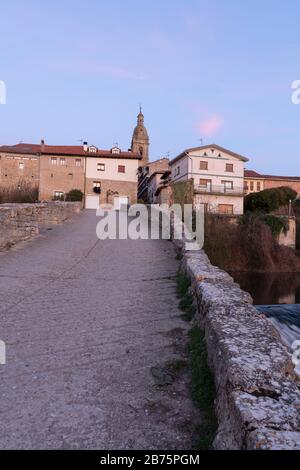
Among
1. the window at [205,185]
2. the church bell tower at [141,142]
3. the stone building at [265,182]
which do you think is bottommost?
the window at [205,185]

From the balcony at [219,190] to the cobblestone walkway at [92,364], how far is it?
3660 centimetres

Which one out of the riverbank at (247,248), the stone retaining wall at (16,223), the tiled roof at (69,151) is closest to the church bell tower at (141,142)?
the tiled roof at (69,151)

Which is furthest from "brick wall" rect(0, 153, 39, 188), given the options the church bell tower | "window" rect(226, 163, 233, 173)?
the church bell tower

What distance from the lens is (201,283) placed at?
15.9 ft

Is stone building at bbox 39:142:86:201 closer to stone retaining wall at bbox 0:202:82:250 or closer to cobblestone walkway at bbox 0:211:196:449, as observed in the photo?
stone retaining wall at bbox 0:202:82:250

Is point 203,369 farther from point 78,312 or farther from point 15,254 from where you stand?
point 15,254

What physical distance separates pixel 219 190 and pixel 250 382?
42.7m

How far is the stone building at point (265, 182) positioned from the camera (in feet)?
193

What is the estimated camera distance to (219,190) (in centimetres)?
4388

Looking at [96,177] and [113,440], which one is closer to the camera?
[113,440]

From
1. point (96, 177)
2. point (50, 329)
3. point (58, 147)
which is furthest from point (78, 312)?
point (58, 147)

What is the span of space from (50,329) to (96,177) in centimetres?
4423

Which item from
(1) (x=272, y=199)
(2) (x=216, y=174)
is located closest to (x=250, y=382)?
(1) (x=272, y=199)

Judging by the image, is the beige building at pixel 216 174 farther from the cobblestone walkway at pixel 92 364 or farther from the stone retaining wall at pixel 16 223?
the cobblestone walkway at pixel 92 364
